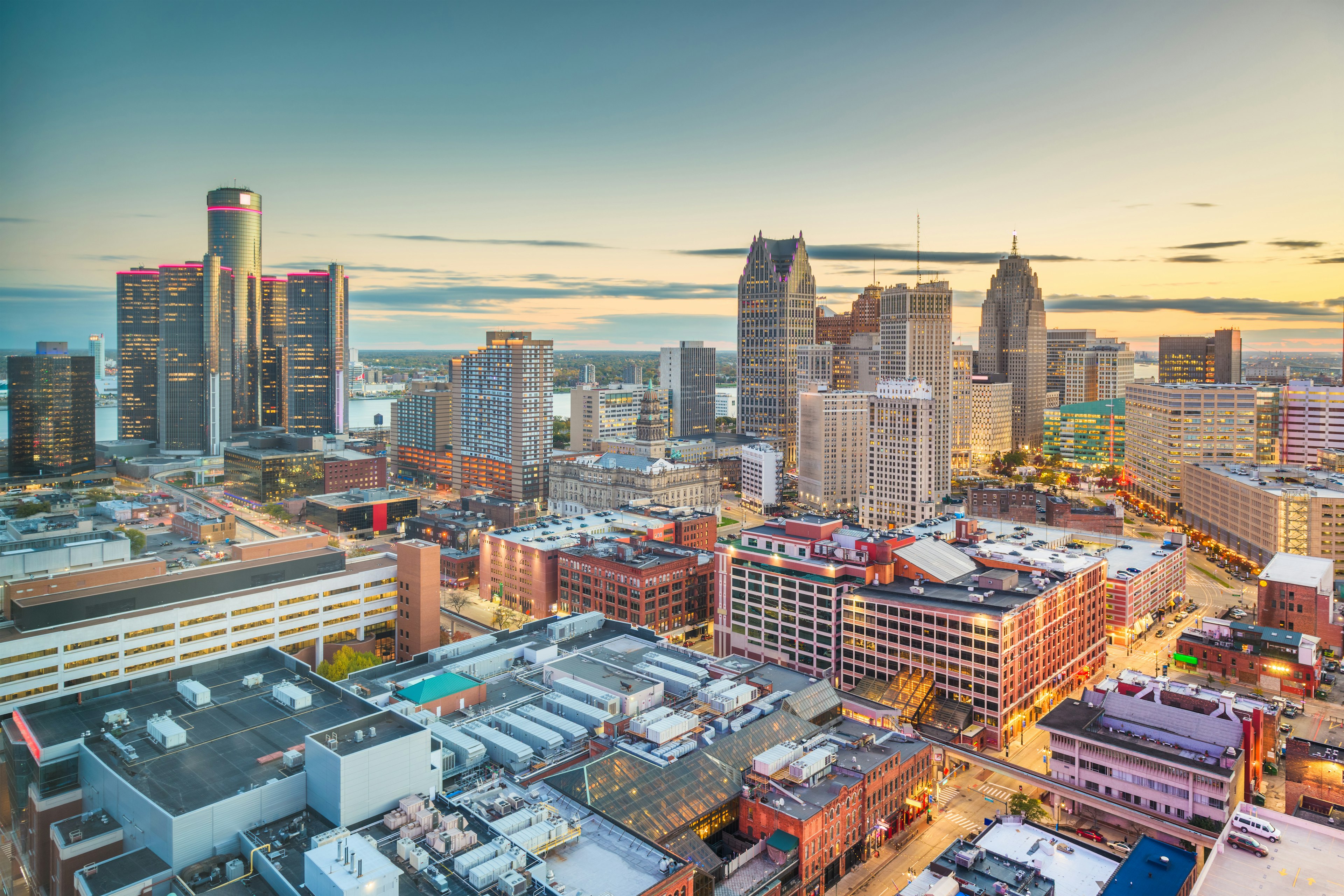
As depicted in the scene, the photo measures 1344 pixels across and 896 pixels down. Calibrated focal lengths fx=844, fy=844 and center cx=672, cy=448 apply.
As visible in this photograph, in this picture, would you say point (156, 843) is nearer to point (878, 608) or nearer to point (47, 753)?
point (47, 753)

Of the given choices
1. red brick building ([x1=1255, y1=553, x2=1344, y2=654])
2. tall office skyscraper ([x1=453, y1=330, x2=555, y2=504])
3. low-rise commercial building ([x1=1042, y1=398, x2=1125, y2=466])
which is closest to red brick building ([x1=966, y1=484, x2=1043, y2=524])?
red brick building ([x1=1255, y1=553, x2=1344, y2=654])

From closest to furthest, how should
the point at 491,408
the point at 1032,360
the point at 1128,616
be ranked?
the point at 1128,616 < the point at 491,408 < the point at 1032,360

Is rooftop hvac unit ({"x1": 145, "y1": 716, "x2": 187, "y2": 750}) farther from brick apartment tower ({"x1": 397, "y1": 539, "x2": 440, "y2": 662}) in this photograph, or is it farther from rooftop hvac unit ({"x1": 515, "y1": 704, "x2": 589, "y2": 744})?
brick apartment tower ({"x1": 397, "y1": 539, "x2": 440, "y2": 662})

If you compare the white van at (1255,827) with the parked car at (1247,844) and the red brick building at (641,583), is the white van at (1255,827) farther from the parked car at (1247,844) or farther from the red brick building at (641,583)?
the red brick building at (641,583)

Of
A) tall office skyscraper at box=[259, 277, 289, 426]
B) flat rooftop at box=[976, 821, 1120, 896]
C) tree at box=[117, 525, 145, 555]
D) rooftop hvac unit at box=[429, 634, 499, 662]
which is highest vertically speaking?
tall office skyscraper at box=[259, 277, 289, 426]

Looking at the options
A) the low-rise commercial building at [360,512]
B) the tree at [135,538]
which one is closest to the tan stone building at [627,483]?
the low-rise commercial building at [360,512]

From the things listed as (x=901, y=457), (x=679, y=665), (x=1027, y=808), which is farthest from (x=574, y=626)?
(x=901, y=457)

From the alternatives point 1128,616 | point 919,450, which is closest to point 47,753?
point 1128,616
